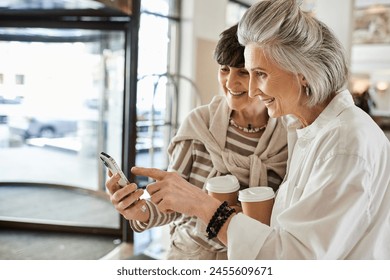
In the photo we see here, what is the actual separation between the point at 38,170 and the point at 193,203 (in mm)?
4405

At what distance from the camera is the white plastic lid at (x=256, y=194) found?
908 millimetres

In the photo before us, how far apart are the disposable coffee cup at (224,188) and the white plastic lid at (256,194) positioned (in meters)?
0.04

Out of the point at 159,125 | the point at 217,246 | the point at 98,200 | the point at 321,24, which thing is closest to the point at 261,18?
the point at 321,24

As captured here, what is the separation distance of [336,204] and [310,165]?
0.10 m

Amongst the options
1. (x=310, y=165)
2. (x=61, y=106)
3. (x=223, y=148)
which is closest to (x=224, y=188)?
(x=223, y=148)

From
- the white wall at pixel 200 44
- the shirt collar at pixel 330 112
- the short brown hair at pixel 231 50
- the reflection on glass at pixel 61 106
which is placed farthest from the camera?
the white wall at pixel 200 44

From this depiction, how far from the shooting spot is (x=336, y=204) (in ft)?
2.30

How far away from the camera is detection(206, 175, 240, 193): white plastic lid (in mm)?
965

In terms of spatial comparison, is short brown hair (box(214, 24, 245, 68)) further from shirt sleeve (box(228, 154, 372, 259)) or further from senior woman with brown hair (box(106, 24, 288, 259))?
shirt sleeve (box(228, 154, 372, 259))

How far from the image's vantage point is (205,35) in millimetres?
4621

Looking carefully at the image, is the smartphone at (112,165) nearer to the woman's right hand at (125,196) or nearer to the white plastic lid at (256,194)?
the woman's right hand at (125,196)

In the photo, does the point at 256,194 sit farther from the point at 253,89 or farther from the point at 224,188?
the point at 253,89

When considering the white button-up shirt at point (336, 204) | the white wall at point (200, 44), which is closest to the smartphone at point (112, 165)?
the white button-up shirt at point (336, 204)

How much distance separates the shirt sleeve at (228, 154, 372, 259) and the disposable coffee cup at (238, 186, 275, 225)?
0.43 ft
